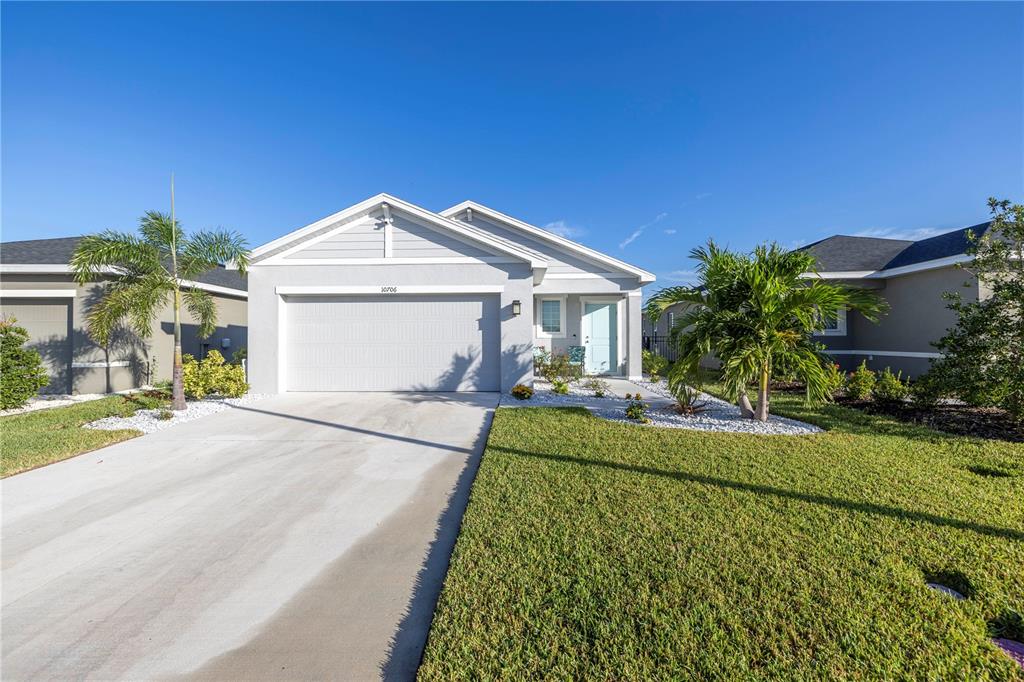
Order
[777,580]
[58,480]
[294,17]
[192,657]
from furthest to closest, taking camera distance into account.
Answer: [294,17]
[58,480]
[777,580]
[192,657]

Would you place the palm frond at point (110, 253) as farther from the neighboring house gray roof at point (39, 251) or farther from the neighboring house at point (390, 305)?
the neighboring house gray roof at point (39, 251)

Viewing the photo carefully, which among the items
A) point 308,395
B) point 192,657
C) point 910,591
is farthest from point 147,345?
point 910,591

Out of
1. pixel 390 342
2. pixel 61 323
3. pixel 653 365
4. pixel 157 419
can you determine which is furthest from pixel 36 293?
pixel 653 365

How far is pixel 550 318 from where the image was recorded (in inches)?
507

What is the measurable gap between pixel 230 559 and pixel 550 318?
1077 cm

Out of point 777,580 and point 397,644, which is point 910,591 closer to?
point 777,580

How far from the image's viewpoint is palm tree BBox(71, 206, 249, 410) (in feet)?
24.1

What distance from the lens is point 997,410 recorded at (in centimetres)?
687

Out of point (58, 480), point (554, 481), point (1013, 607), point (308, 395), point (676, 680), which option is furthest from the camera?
point (308, 395)

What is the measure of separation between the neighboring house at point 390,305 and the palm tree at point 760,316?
13.1ft

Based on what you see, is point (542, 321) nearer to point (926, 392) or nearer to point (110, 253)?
point (926, 392)

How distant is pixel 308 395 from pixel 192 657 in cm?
793

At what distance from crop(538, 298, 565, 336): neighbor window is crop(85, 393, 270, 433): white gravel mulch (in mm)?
8250

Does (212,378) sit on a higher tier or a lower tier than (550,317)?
lower
